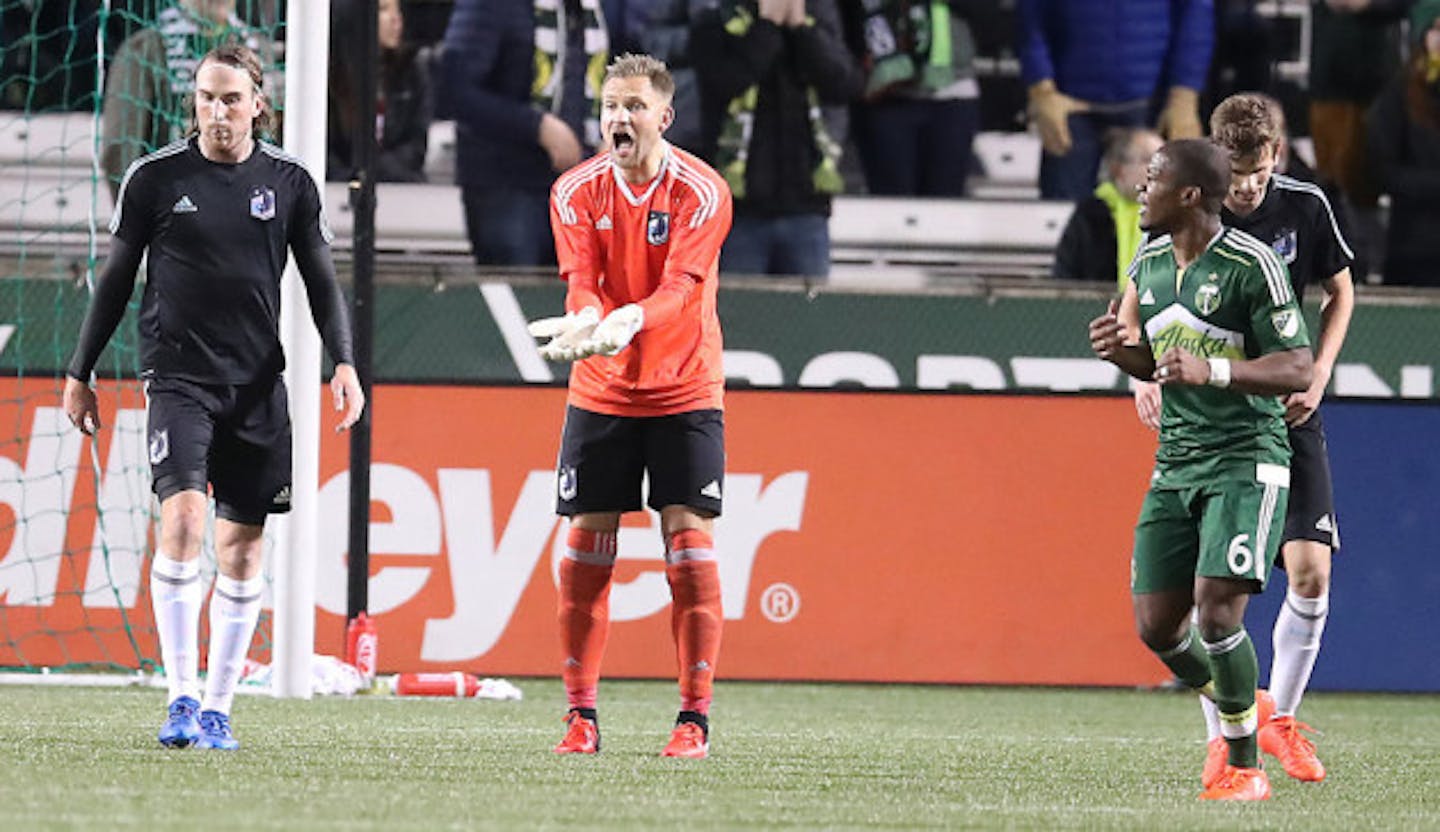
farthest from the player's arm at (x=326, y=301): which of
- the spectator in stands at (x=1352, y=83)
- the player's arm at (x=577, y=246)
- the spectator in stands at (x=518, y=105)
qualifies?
the spectator in stands at (x=1352, y=83)

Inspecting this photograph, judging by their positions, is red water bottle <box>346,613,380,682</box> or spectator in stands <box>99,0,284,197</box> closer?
red water bottle <box>346,613,380,682</box>

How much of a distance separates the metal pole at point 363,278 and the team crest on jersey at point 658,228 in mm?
2795

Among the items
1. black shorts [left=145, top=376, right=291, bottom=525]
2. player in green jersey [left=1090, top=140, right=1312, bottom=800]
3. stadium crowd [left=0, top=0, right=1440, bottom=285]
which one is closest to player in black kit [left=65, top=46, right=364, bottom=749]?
black shorts [left=145, top=376, right=291, bottom=525]

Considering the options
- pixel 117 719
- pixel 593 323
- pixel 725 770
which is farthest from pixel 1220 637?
pixel 117 719

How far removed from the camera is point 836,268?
1251 centimetres

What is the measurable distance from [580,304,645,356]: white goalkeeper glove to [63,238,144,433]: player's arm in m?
1.35

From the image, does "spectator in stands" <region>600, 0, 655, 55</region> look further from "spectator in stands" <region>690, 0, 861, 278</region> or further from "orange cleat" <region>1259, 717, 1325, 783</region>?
"orange cleat" <region>1259, 717, 1325, 783</region>

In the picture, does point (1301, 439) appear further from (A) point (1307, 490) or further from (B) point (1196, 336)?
(B) point (1196, 336)

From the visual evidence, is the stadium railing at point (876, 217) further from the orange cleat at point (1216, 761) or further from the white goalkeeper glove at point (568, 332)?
the orange cleat at point (1216, 761)

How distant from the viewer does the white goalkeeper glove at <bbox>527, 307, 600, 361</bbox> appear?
6633 millimetres

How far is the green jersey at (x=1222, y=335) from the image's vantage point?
256 inches

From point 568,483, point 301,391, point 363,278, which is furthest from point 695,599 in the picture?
point 363,278

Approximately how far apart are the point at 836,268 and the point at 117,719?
17.0ft

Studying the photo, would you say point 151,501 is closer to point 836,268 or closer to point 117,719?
point 117,719
